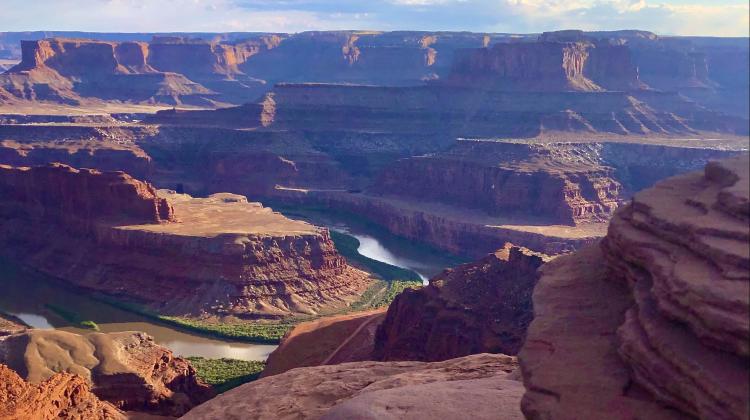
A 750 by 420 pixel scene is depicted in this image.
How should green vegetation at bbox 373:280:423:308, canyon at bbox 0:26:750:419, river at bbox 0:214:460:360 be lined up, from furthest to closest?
green vegetation at bbox 373:280:423:308
river at bbox 0:214:460:360
canyon at bbox 0:26:750:419

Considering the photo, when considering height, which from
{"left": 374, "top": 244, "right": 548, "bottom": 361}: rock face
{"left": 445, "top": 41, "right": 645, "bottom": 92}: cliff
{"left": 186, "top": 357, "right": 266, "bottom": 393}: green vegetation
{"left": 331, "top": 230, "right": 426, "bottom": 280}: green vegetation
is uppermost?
{"left": 445, "top": 41, "right": 645, "bottom": 92}: cliff

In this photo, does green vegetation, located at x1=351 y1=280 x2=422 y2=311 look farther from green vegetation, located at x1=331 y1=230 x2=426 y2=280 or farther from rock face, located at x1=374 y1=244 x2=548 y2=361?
rock face, located at x1=374 y1=244 x2=548 y2=361

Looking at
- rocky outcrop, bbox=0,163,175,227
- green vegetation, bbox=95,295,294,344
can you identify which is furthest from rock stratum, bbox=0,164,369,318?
green vegetation, bbox=95,295,294,344

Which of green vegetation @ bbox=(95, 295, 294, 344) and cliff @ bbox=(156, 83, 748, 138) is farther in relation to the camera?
cliff @ bbox=(156, 83, 748, 138)

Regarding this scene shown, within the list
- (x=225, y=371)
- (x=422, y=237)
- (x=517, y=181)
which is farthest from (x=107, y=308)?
(x=517, y=181)

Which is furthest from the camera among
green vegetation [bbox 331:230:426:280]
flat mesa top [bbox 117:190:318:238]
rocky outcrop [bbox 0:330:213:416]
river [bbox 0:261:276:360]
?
green vegetation [bbox 331:230:426:280]

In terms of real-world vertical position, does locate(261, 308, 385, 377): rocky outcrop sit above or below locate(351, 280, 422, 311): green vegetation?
above

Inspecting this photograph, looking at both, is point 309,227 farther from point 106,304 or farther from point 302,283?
point 106,304
